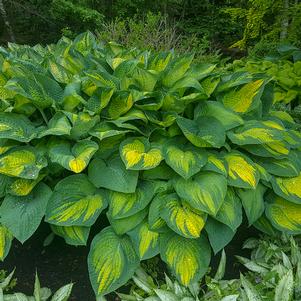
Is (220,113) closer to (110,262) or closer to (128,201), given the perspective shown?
(128,201)

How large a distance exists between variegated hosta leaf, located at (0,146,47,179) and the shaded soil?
68 cm

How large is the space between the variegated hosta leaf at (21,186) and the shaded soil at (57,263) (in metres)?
0.61

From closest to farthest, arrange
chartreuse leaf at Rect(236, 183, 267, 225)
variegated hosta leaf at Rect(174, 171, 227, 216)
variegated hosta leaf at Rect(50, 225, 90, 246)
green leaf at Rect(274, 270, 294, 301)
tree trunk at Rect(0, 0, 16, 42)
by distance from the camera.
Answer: green leaf at Rect(274, 270, 294, 301) < variegated hosta leaf at Rect(174, 171, 227, 216) < variegated hosta leaf at Rect(50, 225, 90, 246) < chartreuse leaf at Rect(236, 183, 267, 225) < tree trunk at Rect(0, 0, 16, 42)

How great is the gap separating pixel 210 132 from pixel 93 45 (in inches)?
58.2

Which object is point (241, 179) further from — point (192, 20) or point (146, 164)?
point (192, 20)

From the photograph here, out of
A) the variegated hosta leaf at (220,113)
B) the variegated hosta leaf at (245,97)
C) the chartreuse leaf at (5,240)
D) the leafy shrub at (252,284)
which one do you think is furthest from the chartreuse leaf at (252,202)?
the chartreuse leaf at (5,240)

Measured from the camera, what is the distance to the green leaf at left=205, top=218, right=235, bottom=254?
2.13 metres

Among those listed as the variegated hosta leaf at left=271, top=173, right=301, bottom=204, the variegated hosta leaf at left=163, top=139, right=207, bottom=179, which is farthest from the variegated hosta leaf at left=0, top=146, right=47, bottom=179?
the variegated hosta leaf at left=271, top=173, right=301, bottom=204

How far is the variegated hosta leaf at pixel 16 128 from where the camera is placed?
7.01ft

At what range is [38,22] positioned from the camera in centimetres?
1018

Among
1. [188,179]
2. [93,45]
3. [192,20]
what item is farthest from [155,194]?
[192,20]

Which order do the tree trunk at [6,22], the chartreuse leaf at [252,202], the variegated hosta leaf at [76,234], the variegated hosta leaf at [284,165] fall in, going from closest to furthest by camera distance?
the variegated hosta leaf at [76,234], the chartreuse leaf at [252,202], the variegated hosta leaf at [284,165], the tree trunk at [6,22]

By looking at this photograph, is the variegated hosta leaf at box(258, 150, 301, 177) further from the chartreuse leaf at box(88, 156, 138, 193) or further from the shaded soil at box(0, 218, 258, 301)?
the chartreuse leaf at box(88, 156, 138, 193)

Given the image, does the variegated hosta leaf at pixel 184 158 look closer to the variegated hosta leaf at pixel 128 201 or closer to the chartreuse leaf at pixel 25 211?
the variegated hosta leaf at pixel 128 201
